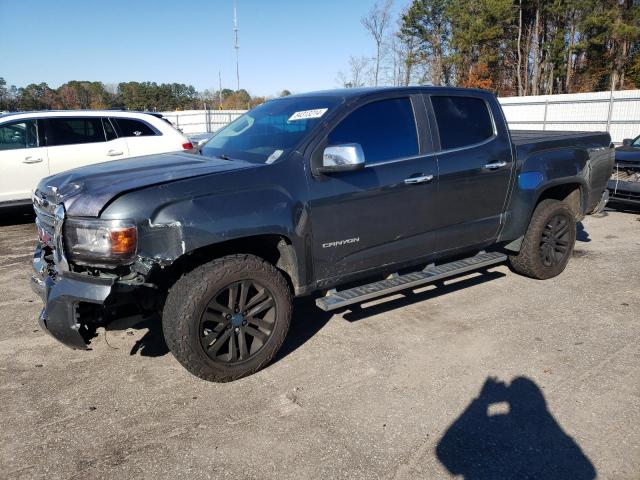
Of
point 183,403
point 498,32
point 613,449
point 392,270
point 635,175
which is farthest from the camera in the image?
point 498,32

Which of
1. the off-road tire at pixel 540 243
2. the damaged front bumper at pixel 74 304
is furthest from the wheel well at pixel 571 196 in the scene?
the damaged front bumper at pixel 74 304

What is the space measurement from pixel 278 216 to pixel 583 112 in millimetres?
19956

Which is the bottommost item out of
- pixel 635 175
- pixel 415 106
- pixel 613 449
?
pixel 613 449

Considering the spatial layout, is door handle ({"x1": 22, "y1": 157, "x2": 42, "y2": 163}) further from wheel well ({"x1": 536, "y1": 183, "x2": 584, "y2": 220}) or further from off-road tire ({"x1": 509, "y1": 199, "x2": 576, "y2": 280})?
wheel well ({"x1": 536, "y1": 183, "x2": 584, "y2": 220})

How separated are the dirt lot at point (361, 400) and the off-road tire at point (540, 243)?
0.57m

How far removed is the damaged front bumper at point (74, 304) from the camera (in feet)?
9.50

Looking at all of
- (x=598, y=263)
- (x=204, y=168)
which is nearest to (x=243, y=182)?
(x=204, y=168)

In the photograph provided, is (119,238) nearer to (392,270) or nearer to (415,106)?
(392,270)

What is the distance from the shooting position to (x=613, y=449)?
2.65 meters

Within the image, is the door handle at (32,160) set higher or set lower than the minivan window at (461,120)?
lower

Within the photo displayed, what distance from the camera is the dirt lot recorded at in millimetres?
2598

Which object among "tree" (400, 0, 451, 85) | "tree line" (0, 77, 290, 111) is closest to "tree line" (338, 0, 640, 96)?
"tree" (400, 0, 451, 85)

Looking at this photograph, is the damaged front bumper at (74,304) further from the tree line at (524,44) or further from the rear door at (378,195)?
the tree line at (524,44)

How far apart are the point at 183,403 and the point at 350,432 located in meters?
1.07
